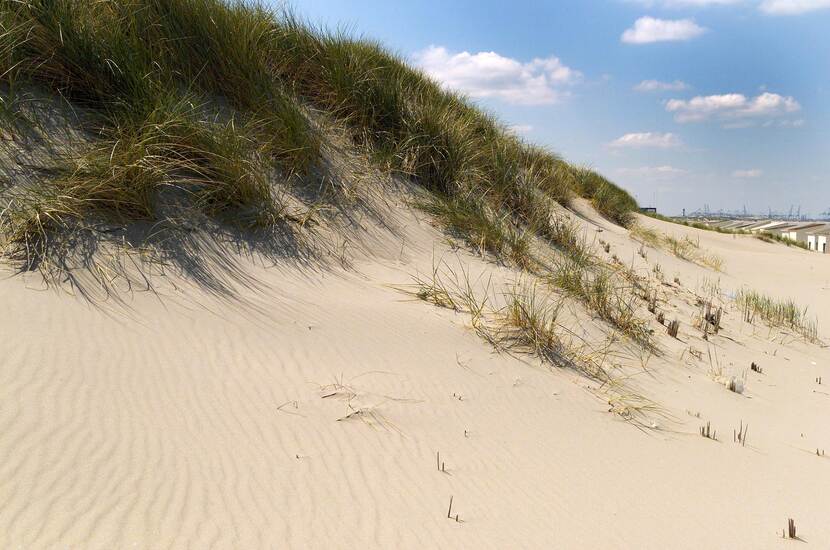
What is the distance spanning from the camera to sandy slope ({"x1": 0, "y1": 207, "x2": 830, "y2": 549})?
2039mm

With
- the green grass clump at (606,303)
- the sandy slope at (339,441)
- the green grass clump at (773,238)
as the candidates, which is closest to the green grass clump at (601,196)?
the green grass clump at (773,238)

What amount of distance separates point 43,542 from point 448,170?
603 centimetres

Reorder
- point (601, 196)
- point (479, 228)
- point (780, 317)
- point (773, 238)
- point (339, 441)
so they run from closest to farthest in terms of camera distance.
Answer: point (339, 441) < point (479, 228) < point (780, 317) < point (601, 196) < point (773, 238)

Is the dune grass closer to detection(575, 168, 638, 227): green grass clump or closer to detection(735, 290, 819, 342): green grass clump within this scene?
detection(735, 290, 819, 342): green grass clump

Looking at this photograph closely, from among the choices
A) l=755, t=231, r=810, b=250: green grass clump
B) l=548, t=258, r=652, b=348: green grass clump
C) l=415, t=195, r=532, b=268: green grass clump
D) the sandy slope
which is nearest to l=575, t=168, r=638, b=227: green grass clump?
l=755, t=231, r=810, b=250: green grass clump

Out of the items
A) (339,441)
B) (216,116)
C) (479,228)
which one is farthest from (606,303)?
(216,116)

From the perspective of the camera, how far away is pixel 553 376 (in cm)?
383

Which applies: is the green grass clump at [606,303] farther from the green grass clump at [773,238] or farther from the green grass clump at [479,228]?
the green grass clump at [773,238]

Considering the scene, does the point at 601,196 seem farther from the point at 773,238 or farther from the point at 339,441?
the point at 339,441

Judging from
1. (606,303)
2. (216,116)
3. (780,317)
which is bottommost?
(780,317)

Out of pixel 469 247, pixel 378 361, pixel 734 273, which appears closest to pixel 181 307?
pixel 378 361

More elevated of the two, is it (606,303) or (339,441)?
(606,303)

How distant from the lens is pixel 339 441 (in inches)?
102

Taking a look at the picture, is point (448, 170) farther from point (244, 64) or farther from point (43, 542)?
point (43, 542)
